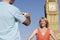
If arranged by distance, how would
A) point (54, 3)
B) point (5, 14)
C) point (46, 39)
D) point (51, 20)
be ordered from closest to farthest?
point (5, 14) < point (46, 39) < point (54, 3) < point (51, 20)

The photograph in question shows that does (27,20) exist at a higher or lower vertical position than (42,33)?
higher

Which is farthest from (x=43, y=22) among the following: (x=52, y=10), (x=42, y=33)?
(x=52, y=10)

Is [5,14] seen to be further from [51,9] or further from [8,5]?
[51,9]

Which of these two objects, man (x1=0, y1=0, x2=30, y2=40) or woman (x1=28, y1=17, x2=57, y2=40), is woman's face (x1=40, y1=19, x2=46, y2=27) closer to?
woman (x1=28, y1=17, x2=57, y2=40)

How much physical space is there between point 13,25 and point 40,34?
2970 millimetres

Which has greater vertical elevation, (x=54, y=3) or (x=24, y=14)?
(x=24, y=14)

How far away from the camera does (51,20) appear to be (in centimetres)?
3319

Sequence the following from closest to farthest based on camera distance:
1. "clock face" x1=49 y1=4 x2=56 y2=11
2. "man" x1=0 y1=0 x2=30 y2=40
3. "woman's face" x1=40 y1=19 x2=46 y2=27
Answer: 1. "man" x1=0 y1=0 x2=30 y2=40
2. "woman's face" x1=40 y1=19 x2=46 y2=27
3. "clock face" x1=49 y1=4 x2=56 y2=11

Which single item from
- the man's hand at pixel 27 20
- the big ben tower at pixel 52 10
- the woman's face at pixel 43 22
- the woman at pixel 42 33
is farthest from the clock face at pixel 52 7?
the man's hand at pixel 27 20

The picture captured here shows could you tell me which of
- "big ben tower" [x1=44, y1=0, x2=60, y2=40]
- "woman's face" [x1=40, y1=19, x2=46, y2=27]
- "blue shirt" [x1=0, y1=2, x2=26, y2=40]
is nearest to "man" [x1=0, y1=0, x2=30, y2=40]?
"blue shirt" [x1=0, y1=2, x2=26, y2=40]

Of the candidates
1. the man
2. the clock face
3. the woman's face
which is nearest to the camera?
the man

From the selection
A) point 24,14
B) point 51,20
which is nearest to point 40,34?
point 24,14

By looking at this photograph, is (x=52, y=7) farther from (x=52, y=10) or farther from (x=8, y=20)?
(x=8, y=20)

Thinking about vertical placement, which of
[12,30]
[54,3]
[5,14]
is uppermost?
[5,14]
